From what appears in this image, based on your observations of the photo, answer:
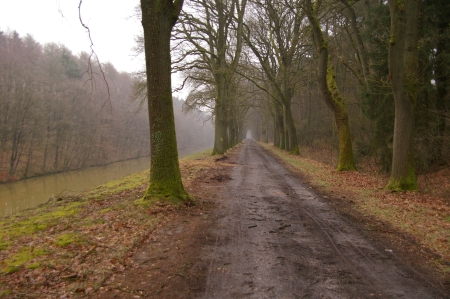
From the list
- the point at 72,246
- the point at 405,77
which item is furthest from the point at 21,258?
the point at 405,77

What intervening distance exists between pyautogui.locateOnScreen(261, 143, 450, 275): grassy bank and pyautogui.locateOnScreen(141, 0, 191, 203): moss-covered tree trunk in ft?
15.9

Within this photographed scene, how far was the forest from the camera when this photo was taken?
29.9 m

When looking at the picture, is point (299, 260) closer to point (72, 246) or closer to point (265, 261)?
point (265, 261)

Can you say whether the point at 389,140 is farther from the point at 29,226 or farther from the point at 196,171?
the point at 29,226

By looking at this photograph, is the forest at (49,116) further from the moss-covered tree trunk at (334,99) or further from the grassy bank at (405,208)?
the grassy bank at (405,208)

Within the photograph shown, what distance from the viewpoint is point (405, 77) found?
32.3ft

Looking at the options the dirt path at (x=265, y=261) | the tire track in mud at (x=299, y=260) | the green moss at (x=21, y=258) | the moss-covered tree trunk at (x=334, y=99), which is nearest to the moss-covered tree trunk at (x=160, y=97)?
the dirt path at (x=265, y=261)

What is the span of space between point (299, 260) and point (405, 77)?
308 inches

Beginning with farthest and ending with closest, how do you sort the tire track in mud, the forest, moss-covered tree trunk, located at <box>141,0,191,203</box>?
1. the forest
2. moss-covered tree trunk, located at <box>141,0,191,203</box>
3. the tire track in mud

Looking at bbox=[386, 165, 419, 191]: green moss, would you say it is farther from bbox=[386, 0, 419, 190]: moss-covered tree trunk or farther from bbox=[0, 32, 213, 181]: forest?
A: bbox=[0, 32, 213, 181]: forest

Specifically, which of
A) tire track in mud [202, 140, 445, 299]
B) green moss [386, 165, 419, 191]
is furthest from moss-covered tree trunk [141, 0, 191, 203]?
green moss [386, 165, 419, 191]

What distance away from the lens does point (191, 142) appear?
92.8m

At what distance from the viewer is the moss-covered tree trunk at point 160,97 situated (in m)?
7.91

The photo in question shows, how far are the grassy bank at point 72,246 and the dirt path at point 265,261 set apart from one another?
318 mm
